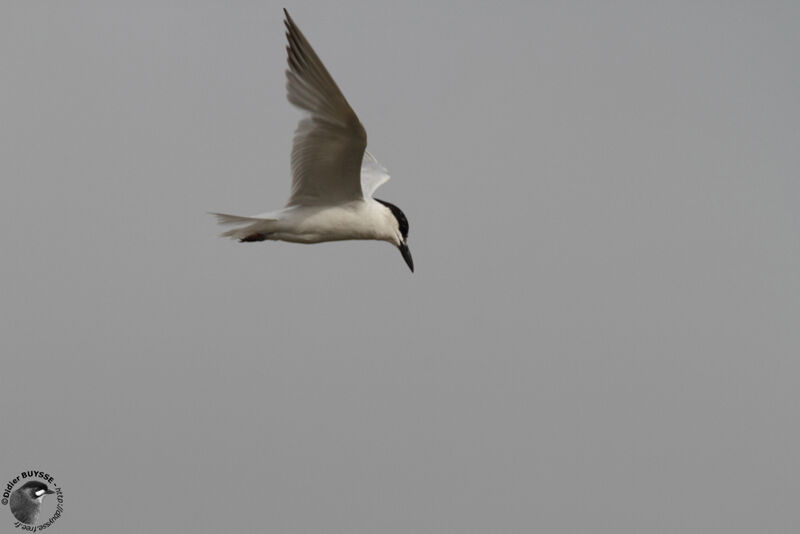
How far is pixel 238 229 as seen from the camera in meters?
10.7

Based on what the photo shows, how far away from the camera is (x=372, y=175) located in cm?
1330

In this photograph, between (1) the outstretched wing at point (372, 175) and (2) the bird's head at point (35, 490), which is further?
(1) the outstretched wing at point (372, 175)

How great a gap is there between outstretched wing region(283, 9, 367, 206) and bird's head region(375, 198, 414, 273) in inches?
30.3

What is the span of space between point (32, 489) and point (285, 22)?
221 inches

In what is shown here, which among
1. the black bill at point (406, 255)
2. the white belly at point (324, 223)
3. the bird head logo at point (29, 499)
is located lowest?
the bird head logo at point (29, 499)

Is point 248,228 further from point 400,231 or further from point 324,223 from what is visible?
point 400,231

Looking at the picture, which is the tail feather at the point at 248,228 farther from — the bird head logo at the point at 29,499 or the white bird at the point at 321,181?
the bird head logo at the point at 29,499

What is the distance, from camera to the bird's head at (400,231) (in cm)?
1166

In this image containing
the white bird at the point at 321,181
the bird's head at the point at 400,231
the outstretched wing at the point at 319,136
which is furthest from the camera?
the bird's head at the point at 400,231

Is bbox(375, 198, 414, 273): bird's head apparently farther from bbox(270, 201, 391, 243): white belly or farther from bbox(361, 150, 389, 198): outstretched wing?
bbox(361, 150, 389, 198): outstretched wing

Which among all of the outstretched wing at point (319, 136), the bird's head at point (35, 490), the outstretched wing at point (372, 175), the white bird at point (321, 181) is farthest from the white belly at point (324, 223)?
the bird's head at point (35, 490)

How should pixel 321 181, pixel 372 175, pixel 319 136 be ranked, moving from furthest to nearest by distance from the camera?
1. pixel 372 175
2. pixel 321 181
3. pixel 319 136

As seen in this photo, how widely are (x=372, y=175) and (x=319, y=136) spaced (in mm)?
3043

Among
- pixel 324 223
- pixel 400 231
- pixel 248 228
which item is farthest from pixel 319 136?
pixel 400 231
